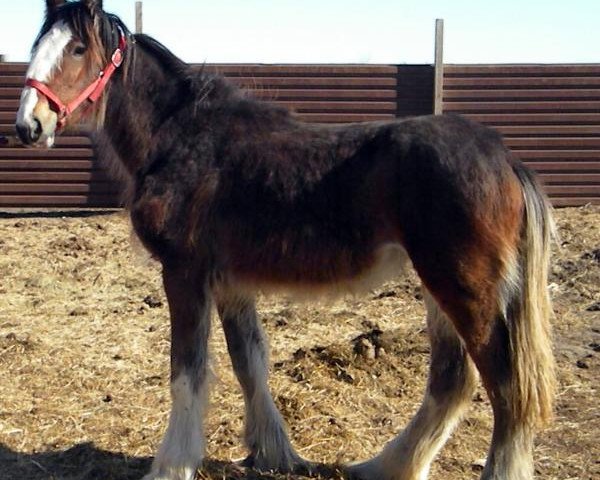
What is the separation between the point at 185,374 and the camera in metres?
4.20

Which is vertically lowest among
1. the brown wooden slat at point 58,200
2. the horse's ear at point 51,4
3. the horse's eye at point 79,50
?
the horse's eye at point 79,50

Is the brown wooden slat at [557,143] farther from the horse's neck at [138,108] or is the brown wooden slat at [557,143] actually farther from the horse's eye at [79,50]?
the horse's eye at [79,50]

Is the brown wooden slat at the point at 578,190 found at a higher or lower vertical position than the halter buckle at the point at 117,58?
higher

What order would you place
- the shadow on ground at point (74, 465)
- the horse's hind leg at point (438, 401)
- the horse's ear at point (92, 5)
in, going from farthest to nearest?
the shadow on ground at point (74, 465) < the horse's ear at point (92, 5) < the horse's hind leg at point (438, 401)

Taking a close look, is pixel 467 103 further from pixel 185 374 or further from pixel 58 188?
pixel 185 374

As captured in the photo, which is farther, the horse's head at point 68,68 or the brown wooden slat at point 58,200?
the brown wooden slat at point 58,200

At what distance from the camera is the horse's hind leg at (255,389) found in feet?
14.7

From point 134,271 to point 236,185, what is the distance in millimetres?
4599

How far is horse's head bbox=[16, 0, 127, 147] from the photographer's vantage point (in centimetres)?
417

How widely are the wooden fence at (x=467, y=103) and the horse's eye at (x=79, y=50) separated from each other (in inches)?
294

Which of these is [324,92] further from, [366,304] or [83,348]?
[83,348]

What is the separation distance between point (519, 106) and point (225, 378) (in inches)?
292

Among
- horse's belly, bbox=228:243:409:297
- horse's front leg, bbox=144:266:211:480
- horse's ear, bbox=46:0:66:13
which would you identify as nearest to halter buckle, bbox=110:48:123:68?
horse's ear, bbox=46:0:66:13

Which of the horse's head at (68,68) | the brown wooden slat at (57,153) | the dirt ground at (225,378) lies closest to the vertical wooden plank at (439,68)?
the dirt ground at (225,378)
